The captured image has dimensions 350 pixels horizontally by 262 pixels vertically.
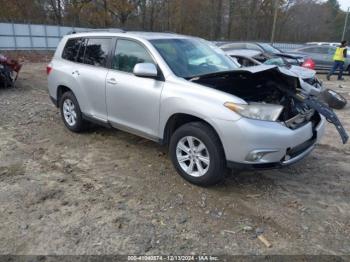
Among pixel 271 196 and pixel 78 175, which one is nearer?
pixel 271 196

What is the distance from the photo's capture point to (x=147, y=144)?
18.1ft

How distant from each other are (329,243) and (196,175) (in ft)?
5.07

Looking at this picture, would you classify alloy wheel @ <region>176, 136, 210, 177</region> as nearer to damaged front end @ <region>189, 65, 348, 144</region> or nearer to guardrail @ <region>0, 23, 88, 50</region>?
damaged front end @ <region>189, 65, 348, 144</region>

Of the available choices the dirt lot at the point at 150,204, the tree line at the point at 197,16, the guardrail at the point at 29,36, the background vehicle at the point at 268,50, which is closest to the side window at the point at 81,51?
the dirt lot at the point at 150,204

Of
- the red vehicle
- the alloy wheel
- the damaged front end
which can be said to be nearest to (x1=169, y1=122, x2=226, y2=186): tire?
the alloy wheel

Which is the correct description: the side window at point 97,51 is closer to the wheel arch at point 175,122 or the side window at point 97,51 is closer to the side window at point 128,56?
the side window at point 128,56

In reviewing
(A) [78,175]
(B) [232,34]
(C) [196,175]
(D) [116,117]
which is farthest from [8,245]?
(B) [232,34]

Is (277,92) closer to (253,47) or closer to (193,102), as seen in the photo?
(193,102)

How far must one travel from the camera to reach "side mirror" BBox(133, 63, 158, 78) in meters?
4.13

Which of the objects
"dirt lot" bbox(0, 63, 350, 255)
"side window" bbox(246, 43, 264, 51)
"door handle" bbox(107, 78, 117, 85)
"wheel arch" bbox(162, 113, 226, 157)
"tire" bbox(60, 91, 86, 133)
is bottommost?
"dirt lot" bbox(0, 63, 350, 255)

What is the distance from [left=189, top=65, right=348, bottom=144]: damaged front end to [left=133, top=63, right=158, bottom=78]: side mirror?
465mm

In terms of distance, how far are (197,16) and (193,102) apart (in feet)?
159

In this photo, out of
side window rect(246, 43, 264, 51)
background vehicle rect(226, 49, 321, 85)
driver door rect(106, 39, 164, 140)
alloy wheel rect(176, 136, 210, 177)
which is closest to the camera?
alloy wheel rect(176, 136, 210, 177)

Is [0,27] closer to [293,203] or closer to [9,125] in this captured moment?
[9,125]
